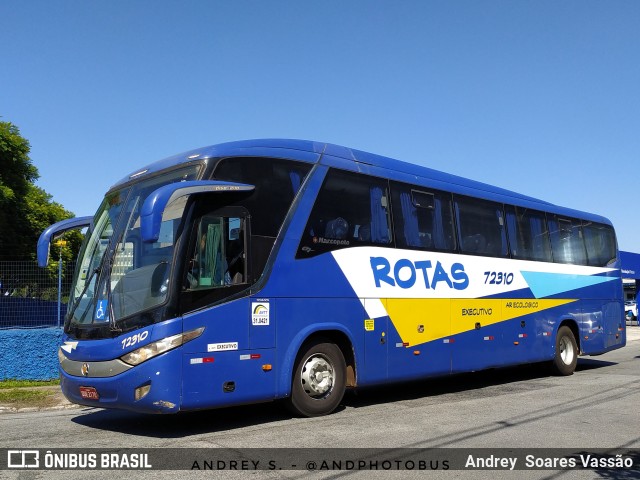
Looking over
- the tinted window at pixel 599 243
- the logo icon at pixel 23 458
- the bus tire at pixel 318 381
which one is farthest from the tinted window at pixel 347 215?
the tinted window at pixel 599 243

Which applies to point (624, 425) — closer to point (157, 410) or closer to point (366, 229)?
point (366, 229)

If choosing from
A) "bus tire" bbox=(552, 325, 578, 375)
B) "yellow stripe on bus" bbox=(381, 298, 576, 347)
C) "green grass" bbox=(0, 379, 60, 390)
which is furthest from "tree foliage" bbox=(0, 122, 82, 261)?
"bus tire" bbox=(552, 325, 578, 375)

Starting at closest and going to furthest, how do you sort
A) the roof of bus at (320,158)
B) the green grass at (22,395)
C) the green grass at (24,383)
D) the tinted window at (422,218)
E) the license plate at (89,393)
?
the license plate at (89,393) → the roof of bus at (320,158) → the tinted window at (422,218) → the green grass at (22,395) → the green grass at (24,383)

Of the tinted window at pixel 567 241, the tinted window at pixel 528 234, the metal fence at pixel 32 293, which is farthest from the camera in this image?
the tinted window at pixel 567 241

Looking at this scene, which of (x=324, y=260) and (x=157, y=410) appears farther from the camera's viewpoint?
(x=324, y=260)

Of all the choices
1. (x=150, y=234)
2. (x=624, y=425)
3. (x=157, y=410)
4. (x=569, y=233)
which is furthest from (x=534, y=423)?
(x=569, y=233)

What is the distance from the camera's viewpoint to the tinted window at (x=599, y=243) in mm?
16141

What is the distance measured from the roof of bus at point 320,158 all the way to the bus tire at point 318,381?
2764 mm

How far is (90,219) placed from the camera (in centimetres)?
988

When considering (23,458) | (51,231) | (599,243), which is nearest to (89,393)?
(23,458)

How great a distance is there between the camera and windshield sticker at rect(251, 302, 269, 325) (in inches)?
319

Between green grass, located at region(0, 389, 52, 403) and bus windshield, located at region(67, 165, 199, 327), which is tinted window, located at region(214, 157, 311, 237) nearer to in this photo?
bus windshield, located at region(67, 165, 199, 327)

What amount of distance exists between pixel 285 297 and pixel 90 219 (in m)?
3.57

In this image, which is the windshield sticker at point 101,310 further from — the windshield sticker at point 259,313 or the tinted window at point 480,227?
the tinted window at point 480,227
